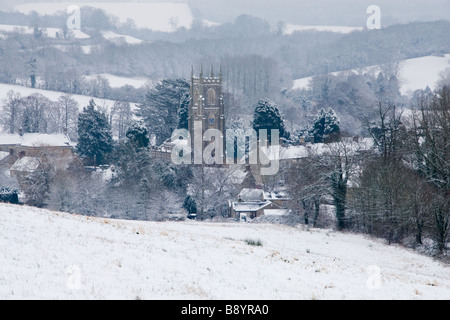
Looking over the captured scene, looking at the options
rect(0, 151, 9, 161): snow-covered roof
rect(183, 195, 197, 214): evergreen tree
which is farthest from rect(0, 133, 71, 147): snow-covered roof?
rect(183, 195, 197, 214): evergreen tree

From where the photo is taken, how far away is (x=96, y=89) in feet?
429

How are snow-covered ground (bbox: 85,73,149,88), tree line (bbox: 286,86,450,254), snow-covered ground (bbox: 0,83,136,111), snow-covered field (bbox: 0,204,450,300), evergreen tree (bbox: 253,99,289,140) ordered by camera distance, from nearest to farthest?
snow-covered field (bbox: 0,204,450,300)
tree line (bbox: 286,86,450,254)
evergreen tree (bbox: 253,99,289,140)
snow-covered ground (bbox: 0,83,136,111)
snow-covered ground (bbox: 85,73,149,88)

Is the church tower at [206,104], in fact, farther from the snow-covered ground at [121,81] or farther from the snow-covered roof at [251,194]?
the snow-covered ground at [121,81]

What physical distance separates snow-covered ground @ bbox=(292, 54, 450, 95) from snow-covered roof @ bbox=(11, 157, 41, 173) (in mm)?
96258

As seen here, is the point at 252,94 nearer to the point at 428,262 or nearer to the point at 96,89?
the point at 96,89

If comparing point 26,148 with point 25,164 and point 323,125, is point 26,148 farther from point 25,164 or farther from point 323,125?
point 323,125

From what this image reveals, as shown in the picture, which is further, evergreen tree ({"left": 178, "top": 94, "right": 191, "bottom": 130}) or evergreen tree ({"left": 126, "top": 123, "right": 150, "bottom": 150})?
evergreen tree ({"left": 178, "top": 94, "right": 191, "bottom": 130})

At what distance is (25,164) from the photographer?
65250 mm

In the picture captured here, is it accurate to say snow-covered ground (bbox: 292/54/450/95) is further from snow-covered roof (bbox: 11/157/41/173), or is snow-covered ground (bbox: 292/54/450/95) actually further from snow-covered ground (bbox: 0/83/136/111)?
snow-covered roof (bbox: 11/157/41/173)

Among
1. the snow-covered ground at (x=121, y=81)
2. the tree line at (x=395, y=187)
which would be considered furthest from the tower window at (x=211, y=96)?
the snow-covered ground at (x=121, y=81)

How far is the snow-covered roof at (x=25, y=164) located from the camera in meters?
63.6

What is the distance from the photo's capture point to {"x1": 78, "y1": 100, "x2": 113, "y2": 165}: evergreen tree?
2771 inches

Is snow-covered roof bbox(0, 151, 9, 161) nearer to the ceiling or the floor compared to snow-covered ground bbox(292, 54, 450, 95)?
nearer to the floor
